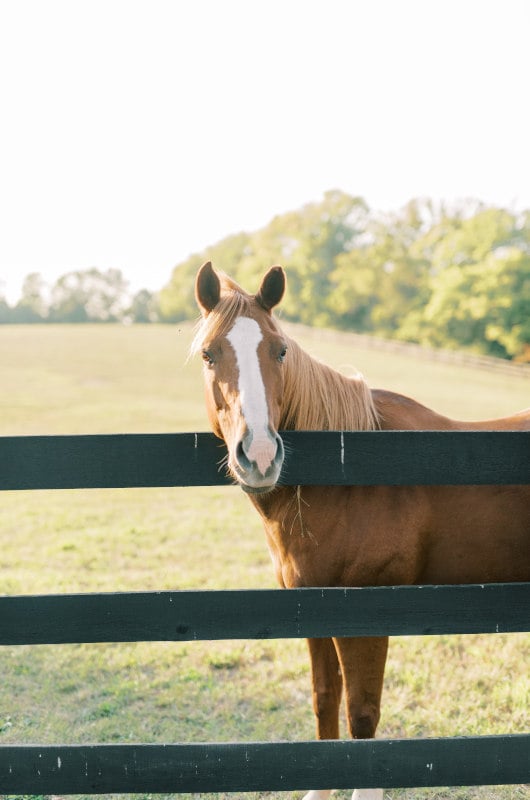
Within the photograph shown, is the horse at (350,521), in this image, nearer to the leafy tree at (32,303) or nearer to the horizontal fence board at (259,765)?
the horizontal fence board at (259,765)

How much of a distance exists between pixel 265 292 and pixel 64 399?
23.6 metres

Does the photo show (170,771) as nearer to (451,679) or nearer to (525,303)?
(451,679)

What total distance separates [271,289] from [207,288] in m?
0.29

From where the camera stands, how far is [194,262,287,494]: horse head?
2.35 metres

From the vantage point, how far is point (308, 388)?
3078 millimetres

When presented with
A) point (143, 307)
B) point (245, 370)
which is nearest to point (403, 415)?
point (245, 370)

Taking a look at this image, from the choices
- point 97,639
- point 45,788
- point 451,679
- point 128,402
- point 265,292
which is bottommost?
point 128,402

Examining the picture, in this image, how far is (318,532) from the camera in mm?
3014

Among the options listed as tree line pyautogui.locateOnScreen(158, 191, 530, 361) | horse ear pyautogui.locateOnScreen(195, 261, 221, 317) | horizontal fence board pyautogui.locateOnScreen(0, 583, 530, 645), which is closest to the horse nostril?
horizontal fence board pyautogui.locateOnScreen(0, 583, 530, 645)

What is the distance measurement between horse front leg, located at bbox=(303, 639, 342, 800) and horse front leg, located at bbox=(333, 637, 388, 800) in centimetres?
22

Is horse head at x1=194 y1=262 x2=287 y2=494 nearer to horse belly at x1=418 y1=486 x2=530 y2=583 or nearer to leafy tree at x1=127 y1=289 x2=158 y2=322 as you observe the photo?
horse belly at x1=418 y1=486 x2=530 y2=583

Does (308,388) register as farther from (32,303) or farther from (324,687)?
(32,303)

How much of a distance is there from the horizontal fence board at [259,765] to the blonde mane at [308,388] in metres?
1.38

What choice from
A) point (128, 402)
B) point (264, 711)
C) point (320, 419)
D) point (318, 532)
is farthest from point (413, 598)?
point (128, 402)
